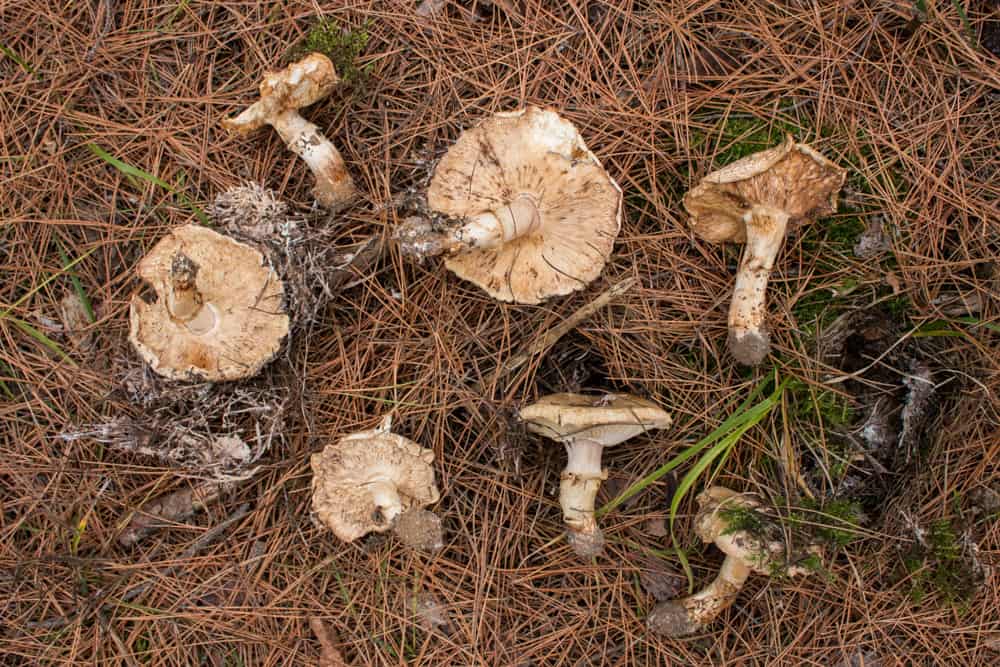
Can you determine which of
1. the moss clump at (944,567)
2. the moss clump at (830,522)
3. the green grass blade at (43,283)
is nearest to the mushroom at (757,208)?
the moss clump at (830,522)

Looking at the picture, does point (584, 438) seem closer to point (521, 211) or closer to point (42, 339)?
point (521, 211)

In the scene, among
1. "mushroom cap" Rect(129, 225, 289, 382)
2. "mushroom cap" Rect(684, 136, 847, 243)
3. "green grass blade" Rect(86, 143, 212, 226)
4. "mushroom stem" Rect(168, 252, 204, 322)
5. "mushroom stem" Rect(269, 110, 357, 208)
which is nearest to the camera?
"mushroom stem" Rect(168, 252, 204, 322)

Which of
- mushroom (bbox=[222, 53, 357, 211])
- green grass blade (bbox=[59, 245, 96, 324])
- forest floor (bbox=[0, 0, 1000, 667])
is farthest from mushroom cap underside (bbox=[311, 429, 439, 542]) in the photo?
green grass blade (bbox=[59, 245, 96, 324])

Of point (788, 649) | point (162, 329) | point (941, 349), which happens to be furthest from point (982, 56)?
point (162, 329)

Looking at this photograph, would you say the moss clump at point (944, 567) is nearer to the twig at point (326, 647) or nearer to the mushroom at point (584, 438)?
the mushroom at point (584, 438)

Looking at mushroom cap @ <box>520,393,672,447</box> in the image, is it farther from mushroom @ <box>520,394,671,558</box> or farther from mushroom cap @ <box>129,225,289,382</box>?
mushroom cap @ <box>129,225,289,382</box>

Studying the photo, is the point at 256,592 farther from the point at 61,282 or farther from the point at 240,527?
the point at 61,282
